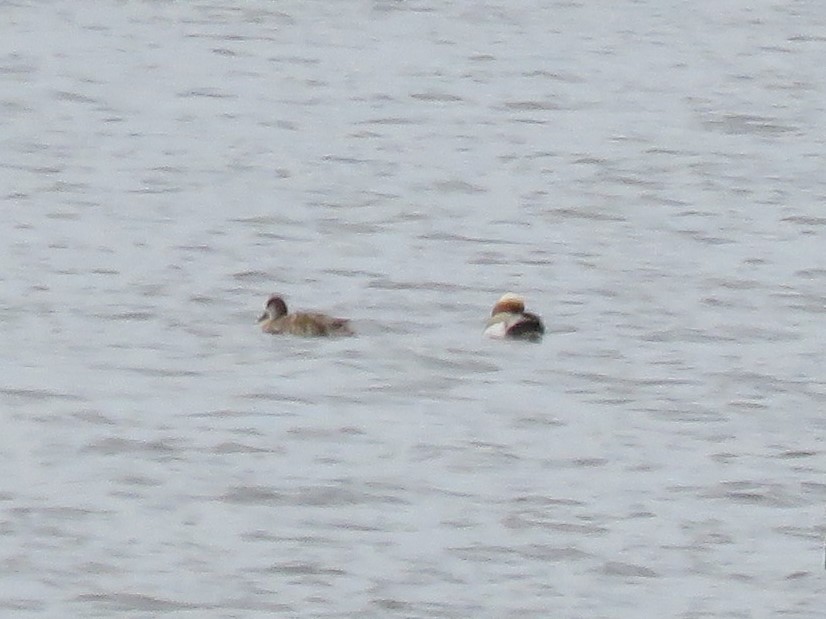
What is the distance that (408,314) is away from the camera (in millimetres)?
12867

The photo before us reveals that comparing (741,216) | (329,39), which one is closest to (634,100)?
(329,39)

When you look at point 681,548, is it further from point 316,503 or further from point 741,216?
point 741,216

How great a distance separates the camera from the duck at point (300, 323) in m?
12.1

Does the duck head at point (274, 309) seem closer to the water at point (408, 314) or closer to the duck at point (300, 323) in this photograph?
the duck at point (300, 323)

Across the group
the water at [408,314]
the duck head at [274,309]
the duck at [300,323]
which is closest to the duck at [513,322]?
the water at [408,314]

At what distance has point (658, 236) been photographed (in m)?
14.8

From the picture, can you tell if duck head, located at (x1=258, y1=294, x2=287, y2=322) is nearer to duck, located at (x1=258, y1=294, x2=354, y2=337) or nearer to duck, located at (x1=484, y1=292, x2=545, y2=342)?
duck, located at (x1=258, y1=294, x2=354, y2=337)

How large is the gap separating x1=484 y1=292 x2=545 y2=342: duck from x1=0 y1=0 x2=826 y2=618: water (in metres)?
0.07

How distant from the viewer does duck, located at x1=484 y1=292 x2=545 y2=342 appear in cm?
1217

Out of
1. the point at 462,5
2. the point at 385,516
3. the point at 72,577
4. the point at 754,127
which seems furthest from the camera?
the point at 462,5

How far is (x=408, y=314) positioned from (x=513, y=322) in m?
0.75

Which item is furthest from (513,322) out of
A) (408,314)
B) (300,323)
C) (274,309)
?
(274,309)

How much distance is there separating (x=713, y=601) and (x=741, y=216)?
6659mm

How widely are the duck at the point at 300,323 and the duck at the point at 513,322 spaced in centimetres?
60
